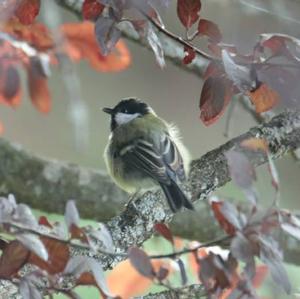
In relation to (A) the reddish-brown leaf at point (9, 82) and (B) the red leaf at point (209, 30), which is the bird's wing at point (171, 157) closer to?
(A) the reddish-brown leaf at point (9, 82)

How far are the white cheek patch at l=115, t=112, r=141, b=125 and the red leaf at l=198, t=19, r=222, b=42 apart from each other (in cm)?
130

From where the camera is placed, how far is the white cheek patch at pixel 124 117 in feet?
9.93

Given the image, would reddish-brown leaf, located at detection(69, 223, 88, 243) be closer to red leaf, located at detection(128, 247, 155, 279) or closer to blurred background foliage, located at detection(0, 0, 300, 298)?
red leaf, located at detection(128, 247, 155, 279)

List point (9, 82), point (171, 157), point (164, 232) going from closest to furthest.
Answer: point (164, 232), point (9, 82), point (171, 157)

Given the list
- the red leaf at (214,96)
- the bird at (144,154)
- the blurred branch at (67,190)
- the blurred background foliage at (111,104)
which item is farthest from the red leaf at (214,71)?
the blurred background foliage at (111,104)

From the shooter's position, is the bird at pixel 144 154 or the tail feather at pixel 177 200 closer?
the tail feather at pixel 177 200

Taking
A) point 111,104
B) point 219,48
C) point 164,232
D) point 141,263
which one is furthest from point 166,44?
point 111,104

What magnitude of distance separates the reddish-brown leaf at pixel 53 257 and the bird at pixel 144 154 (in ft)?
2.68

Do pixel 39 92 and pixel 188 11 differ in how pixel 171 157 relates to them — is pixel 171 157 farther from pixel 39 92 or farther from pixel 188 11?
pixel 188 11

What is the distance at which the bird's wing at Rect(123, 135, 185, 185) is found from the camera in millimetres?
2441

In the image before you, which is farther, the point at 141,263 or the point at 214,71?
the point at 214,71

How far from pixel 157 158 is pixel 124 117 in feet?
1.74

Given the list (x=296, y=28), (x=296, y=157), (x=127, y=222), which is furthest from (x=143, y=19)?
(x=296, y=157)

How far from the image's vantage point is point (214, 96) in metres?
1.76
